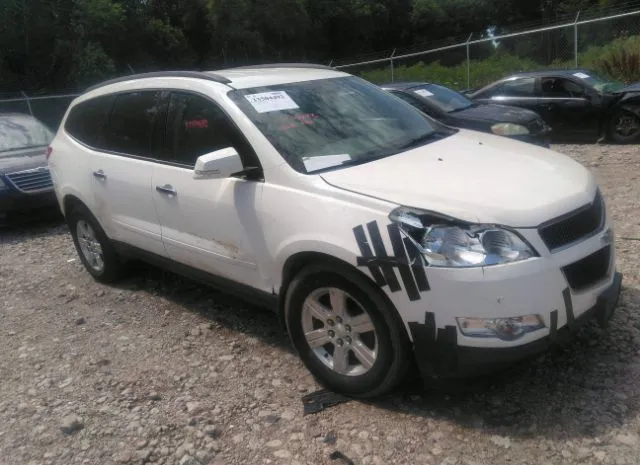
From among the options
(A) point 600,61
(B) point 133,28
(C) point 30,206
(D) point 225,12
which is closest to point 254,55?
(D) point 225,12

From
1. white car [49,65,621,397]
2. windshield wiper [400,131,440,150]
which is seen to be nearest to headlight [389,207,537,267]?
white car [49,65,621,397]

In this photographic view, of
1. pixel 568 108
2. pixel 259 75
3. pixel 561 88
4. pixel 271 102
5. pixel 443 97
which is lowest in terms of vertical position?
pixel 568 108

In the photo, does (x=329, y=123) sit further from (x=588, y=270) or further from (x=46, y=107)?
(x=46, y=107)

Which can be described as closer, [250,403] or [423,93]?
[250,403]

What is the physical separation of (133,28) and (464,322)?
35.4 meters

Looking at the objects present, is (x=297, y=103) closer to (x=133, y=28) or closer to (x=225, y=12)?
(x=133, y=28)

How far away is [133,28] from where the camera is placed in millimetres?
34500

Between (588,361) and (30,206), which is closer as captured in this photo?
(588,361)

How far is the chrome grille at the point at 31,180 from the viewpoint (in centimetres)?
819

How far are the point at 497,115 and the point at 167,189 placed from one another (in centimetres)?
647

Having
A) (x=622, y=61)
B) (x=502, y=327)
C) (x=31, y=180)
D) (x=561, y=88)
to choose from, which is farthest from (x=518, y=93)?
(x=502, y=327)

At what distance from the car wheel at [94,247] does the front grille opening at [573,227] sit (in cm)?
373

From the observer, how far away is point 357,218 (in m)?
3.14

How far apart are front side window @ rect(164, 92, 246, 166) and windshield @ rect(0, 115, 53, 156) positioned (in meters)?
5.52
